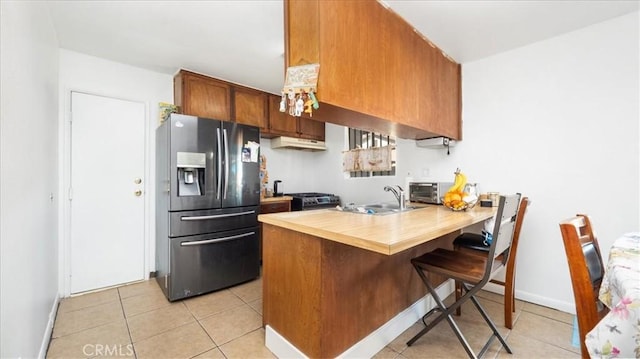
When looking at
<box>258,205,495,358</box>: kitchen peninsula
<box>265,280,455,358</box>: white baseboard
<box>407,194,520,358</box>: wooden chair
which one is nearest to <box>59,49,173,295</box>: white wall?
<box>258,205,495,358</box>: kitchen peninsula

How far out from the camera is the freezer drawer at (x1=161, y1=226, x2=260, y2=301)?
237 cm

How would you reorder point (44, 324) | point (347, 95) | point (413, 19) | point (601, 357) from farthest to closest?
1. point (413, 19)
2. point (44, 324)
3. point (347, 95)
4. point (601, 357)

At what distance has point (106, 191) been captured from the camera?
2.67 metres

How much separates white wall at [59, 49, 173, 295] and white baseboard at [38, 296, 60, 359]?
1.17ft

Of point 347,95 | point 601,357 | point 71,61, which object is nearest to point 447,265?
point 601,357

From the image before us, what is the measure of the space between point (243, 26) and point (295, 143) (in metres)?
1.87

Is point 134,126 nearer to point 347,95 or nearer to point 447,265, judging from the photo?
point 347,95

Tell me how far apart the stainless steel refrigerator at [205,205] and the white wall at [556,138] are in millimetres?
2096

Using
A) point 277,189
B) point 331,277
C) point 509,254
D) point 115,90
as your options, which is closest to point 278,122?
point 277,189

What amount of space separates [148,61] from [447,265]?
10.8 feet

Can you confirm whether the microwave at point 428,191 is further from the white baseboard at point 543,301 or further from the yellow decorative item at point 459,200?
the white baseboard at point 543,301

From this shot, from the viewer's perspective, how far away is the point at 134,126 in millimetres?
2818

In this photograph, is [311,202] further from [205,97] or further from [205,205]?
[205,97]

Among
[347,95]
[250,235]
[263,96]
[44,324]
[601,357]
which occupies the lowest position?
[44,324]
